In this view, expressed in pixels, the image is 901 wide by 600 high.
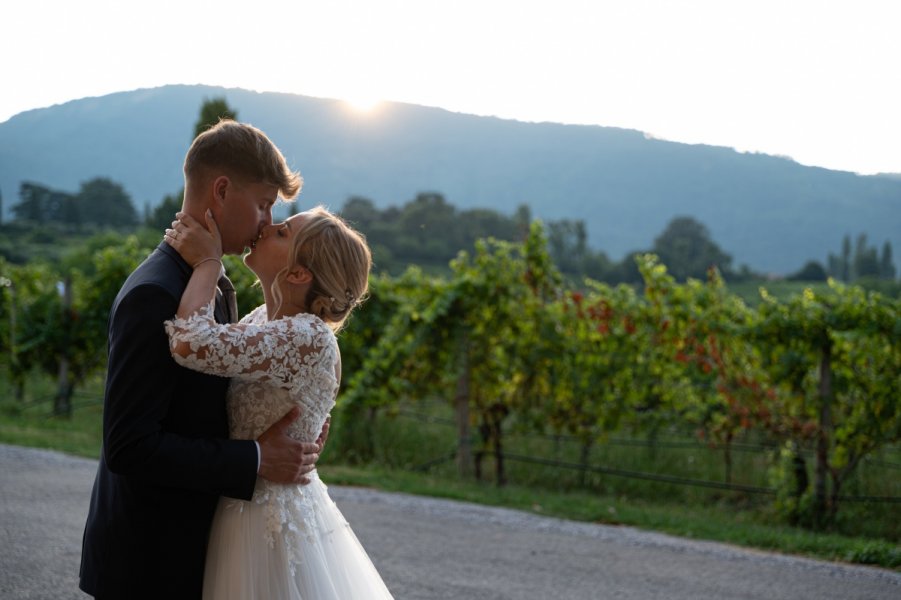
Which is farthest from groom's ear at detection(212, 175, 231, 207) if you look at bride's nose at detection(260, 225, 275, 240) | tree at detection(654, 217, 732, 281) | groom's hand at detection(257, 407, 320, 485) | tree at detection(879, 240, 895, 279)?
tree at detection(879, 240, 895, 279)

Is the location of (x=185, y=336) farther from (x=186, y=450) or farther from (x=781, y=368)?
(x=781, y=368)

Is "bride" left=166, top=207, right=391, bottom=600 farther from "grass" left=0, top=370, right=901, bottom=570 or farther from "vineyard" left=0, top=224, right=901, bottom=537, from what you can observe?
"vineyard" left=0, top=224, right=901, bottom=537

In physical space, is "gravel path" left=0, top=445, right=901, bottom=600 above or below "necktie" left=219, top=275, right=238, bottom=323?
below

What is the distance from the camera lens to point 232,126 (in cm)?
252

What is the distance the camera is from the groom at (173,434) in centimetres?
229

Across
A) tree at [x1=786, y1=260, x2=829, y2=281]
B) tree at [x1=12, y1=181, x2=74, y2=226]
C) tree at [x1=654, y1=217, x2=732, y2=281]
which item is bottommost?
tree at [x1=786, y1=260, x2=829, y2=281]

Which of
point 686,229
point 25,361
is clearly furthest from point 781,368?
point 686,229

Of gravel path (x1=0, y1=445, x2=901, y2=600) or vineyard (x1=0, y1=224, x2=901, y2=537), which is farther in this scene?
vineyard (x1=0, y1=224, x2=901, y2=537)

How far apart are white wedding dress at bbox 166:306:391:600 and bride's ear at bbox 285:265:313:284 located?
0.10 meters

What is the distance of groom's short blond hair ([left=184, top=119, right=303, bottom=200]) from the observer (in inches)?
98.3

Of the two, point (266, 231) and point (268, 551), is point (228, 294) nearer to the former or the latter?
point (266, 231)

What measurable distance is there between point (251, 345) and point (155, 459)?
378 millimetres

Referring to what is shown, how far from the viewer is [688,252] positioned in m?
90.5

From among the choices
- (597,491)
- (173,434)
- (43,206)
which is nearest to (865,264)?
(43,206)
